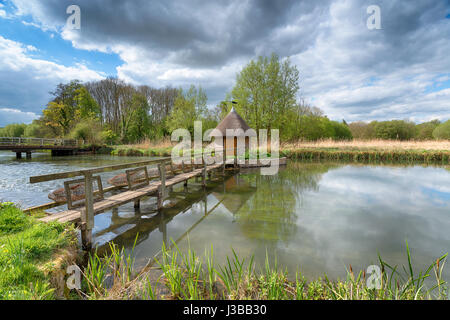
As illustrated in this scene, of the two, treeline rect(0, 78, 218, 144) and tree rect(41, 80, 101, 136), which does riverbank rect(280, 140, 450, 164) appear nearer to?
treeline rect(0, 78, 218, 144)

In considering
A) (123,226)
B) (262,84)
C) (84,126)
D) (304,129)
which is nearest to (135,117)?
(84,126)

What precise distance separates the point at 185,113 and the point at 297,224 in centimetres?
2281

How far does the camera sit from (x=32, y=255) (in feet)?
6.82

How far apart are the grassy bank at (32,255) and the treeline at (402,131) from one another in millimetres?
33697

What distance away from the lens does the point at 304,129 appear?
24.4m

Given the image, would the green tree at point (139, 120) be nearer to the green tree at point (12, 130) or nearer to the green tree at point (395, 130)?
the green tree at point (12, 130)

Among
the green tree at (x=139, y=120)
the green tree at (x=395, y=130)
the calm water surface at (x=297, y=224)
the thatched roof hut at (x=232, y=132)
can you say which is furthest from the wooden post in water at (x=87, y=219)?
the green tree at (x=395, y=130)

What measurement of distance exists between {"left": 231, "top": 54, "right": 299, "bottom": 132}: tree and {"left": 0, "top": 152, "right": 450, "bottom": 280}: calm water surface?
13.3 metres

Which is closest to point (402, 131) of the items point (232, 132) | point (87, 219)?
point (232, 132)

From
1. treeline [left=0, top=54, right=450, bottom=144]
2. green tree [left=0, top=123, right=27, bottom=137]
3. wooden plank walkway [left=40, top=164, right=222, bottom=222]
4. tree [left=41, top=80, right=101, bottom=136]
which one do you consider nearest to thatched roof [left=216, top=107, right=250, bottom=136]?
treeline [left=0, top=54, right=450, bottom=144]

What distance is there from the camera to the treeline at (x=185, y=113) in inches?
754

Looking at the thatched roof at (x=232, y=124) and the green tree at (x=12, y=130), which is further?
the green tree at (x=12, y=130)

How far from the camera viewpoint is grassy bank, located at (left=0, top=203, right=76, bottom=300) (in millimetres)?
1619
